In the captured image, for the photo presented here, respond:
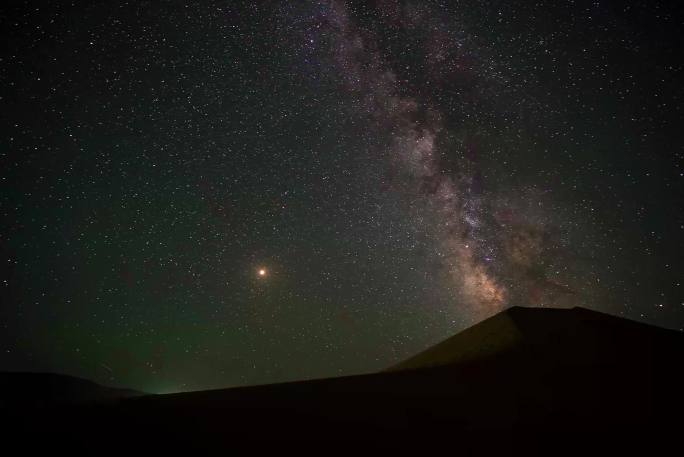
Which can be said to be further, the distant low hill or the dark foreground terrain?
the distant low hill

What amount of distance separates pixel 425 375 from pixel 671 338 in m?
7.86

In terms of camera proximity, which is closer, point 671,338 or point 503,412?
point 503,412

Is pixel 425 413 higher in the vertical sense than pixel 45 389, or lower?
lower

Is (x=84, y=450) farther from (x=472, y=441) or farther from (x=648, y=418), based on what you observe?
(x=648, y=418)

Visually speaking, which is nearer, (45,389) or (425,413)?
(425,413)

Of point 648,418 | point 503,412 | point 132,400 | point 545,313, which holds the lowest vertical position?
point 648,418

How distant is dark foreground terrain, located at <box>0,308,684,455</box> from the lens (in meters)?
4.87

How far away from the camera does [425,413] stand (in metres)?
5.88

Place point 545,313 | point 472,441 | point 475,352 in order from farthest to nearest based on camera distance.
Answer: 1. point 545,313
2. point 475,352
3. point 472,441

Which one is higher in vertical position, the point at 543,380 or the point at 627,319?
the point at 627,319

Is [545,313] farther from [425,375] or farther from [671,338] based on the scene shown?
[425,375]

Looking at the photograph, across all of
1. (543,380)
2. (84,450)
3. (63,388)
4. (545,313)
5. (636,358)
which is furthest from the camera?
(63,388)

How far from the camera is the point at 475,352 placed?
952 cm

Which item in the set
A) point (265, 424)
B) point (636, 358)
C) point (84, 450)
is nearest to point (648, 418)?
point (636, 358)
